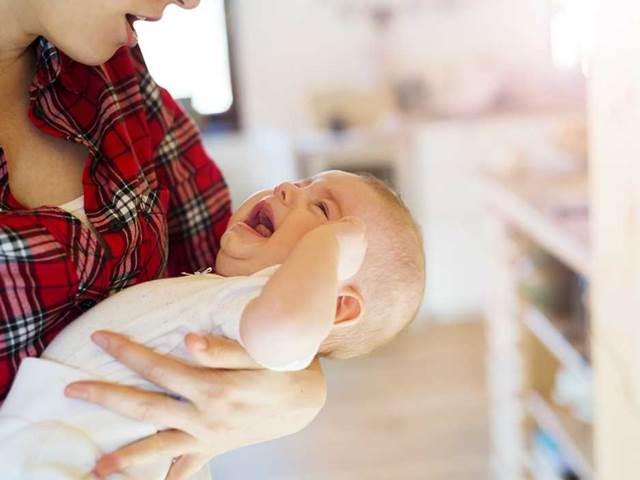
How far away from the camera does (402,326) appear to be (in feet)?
3.64

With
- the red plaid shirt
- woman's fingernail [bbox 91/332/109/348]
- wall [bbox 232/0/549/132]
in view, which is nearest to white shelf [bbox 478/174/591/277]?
the red plaid shirt

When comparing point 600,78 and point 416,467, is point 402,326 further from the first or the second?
point 416,467

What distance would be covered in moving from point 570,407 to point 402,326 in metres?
1.39

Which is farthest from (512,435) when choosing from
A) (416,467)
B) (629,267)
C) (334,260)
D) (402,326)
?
(334,260)

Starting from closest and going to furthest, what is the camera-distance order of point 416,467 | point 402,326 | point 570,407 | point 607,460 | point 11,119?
point 11,119 < point 402,326 < point 607,460 < point 570,407 < point 416,467

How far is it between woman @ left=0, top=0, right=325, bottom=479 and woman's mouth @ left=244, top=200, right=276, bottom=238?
0.36 ft

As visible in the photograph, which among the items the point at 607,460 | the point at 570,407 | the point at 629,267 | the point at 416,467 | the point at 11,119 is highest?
the point at 11,119

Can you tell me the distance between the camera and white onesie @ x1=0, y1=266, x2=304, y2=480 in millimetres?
877

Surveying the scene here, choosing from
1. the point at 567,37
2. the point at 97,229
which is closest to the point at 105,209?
the point at 97,229

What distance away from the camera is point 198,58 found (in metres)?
4.60

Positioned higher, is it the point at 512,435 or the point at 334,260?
the point at 334,260

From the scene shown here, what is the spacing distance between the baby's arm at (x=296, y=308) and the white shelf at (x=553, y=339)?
1.46 metres

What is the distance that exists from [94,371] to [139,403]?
63 millimetres

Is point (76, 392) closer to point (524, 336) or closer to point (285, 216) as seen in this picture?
point (285, 216)
